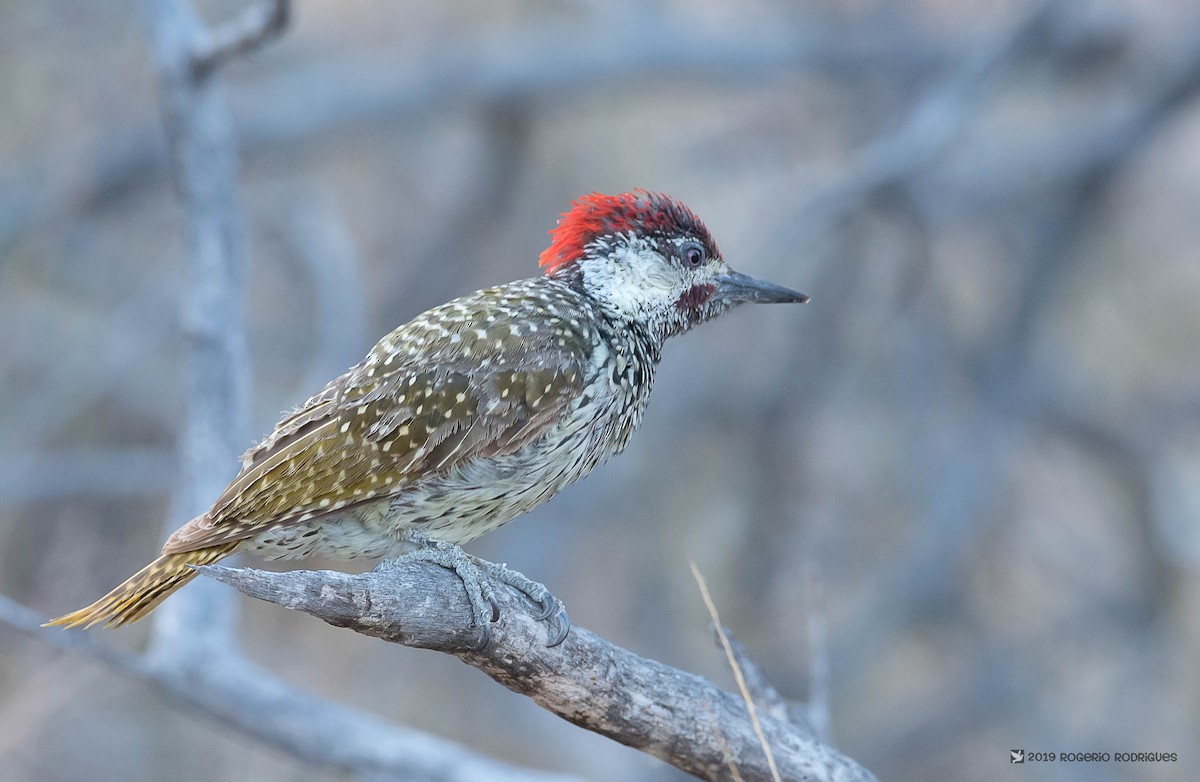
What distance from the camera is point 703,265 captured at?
4012 mm

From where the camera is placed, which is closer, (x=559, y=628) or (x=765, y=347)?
(x=559, y=628)

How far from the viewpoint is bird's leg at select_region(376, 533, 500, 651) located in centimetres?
304

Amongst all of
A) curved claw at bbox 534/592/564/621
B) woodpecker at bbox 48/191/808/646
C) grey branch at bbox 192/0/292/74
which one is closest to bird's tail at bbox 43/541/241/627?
woodpecker at bbox 48/191/808/646

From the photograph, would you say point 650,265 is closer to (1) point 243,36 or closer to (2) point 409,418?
(2) point 409,418

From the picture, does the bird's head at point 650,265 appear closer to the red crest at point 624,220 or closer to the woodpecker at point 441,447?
the red crest at point 624,220

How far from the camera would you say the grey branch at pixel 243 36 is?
14.0ft

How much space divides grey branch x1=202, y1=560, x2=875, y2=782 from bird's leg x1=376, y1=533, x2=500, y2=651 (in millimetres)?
20

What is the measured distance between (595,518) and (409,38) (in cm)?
346

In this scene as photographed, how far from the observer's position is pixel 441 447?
11.0 feet

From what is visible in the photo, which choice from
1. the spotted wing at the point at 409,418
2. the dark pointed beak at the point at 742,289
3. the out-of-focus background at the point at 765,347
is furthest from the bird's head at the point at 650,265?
the out-of-focus background at the point at 765,347

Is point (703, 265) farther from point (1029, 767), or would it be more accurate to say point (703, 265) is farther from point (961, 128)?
point (1029, 767)

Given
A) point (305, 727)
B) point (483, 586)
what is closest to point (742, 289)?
point (483, 586)

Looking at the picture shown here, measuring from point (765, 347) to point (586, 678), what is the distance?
235 inches

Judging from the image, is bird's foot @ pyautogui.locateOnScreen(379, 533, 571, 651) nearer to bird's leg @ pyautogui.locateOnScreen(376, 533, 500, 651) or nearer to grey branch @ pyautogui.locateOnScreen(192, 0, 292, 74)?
bird's leg @ pyautogui.locateOnScreen(376, 533, 500, 651)
